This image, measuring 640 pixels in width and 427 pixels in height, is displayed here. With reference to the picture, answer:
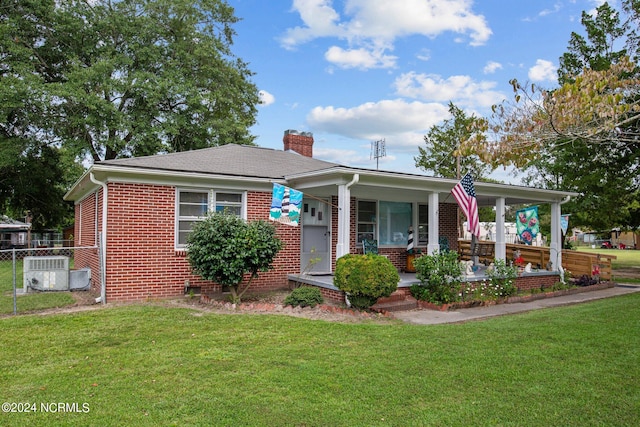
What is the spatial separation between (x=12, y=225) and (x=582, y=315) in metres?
30.8

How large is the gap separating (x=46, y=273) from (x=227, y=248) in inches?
201

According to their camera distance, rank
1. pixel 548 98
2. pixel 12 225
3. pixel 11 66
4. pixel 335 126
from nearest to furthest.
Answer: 1. pixel 548 98
2. pixel 11 66
3. pixel 335 126
4. pixel 12 225

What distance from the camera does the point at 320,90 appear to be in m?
16.1

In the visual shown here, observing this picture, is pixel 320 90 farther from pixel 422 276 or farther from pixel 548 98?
pixel 548 98

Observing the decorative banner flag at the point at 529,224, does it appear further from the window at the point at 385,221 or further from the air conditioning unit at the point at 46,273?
the air conditioning unit at the point at 46,273

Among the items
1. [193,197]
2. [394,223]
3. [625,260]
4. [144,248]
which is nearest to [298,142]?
[394,223]

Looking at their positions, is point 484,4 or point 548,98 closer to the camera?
point 548,98

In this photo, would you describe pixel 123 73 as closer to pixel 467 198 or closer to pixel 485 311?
pixel 467 198

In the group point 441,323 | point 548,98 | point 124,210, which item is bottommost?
point 441,323

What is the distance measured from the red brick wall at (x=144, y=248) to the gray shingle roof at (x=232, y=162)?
0.63 meters

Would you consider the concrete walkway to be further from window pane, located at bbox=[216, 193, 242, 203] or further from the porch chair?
window pane, located at bbox=[216, 193, 242, 203]

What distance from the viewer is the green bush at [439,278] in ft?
30.2

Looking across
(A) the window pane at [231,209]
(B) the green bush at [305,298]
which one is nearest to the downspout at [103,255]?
(A) the window pane at [231,209]

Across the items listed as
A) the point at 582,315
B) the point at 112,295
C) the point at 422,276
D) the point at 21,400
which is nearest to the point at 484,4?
the point at 422,276
